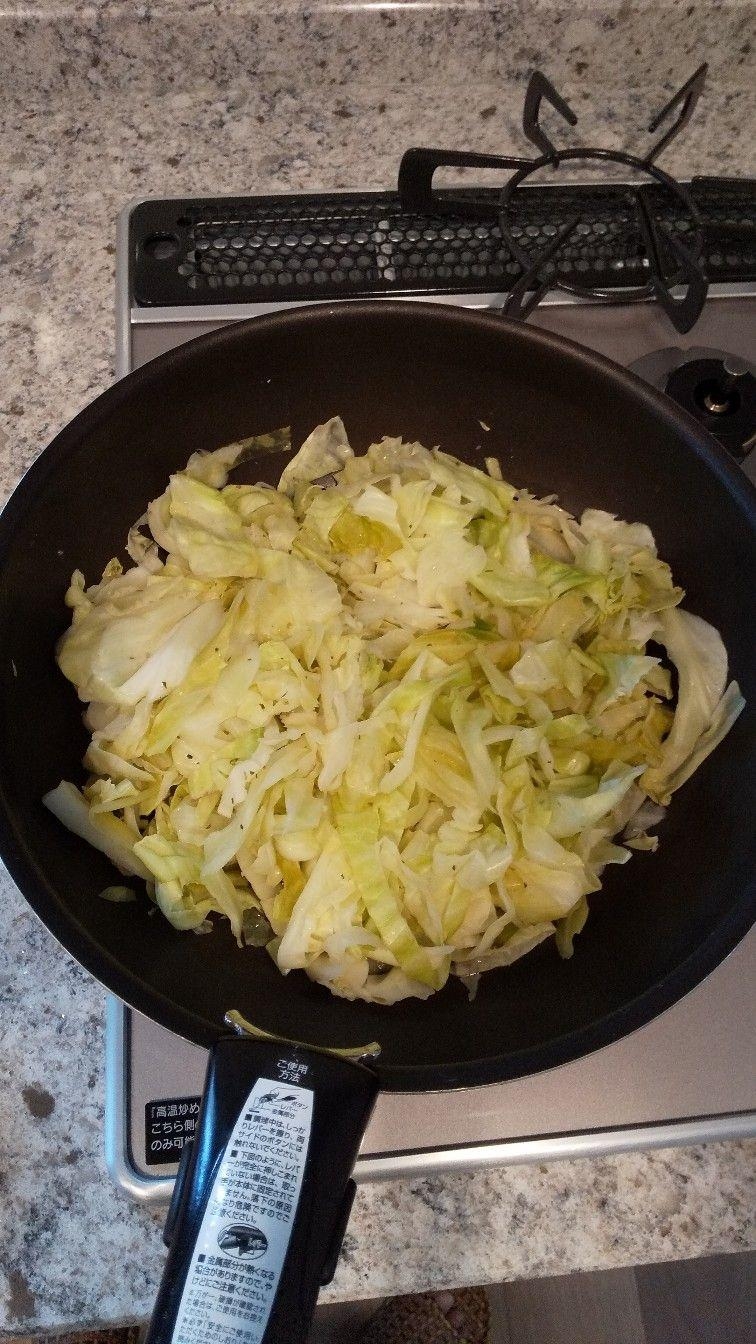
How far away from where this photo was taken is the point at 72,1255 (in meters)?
0.81

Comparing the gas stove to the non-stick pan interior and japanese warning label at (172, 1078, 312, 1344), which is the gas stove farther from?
japanese warning label at (172, 1078, 312, 1344)

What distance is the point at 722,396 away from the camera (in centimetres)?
105

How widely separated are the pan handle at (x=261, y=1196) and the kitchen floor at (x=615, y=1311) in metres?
1.36

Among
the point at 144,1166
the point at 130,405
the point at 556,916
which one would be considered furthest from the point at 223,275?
the point at 144,1166

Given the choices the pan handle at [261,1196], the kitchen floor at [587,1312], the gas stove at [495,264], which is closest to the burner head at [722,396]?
the gas stove at [495,264]

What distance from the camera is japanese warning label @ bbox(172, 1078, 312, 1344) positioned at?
1.75ft

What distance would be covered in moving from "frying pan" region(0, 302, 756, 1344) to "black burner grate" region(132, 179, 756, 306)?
0.73 feet

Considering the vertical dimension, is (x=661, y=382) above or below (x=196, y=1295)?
above

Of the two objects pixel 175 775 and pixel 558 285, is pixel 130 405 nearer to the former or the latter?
pixel 175 775

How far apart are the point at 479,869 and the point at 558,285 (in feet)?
2.35

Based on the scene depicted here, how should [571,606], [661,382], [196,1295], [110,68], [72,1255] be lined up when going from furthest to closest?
1. [110,68]
2. [661,382]
3. [571,606]
4. [72,1255]
5. [196,1295]

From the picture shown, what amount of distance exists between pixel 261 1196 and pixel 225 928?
319 mm

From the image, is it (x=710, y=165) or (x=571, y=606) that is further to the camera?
(x=710, y=165)

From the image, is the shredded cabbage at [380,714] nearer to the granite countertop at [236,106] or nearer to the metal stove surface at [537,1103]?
the metal stove surface at [537,1103]
